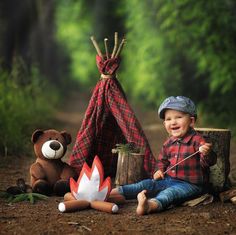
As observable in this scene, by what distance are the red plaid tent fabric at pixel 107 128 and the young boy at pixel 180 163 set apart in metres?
0.62

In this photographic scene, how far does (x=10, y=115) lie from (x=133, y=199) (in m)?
3.83

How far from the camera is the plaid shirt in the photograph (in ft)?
15.0

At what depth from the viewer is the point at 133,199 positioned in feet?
15.7

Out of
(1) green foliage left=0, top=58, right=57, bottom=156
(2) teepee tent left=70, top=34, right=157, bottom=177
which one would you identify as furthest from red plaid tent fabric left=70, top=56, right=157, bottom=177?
(1) green foliage left=0, top=58, right=57, bottom=156

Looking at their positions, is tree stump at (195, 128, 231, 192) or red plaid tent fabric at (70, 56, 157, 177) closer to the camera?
tree stump at (195, 128, 231, 192)

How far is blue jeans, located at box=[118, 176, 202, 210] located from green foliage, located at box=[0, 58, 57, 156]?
2768 millimetres

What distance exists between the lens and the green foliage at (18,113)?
7183 mm

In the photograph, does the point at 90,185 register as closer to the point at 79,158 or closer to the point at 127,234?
the point at 127,234

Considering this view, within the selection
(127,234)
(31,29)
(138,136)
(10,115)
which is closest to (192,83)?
(31,29)

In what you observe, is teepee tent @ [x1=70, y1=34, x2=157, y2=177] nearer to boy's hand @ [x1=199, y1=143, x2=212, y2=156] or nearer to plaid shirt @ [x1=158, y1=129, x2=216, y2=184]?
plaid shirt @ [x1=158, y1=129, x2=216, y2=184]

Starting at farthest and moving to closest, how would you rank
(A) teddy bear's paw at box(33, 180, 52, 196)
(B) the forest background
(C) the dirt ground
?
(B) the forest background → (A) teddy bear's paw at box(33, 180, 52, 196) → (C) the dirt ground

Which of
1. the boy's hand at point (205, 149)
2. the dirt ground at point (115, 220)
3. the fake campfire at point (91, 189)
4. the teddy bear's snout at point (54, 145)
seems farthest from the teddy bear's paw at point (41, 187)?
the boy's hand at point (205, 149)

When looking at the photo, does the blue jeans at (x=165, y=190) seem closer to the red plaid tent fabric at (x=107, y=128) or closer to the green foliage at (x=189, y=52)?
the red plaid tent fabric at (x=107, y=128)

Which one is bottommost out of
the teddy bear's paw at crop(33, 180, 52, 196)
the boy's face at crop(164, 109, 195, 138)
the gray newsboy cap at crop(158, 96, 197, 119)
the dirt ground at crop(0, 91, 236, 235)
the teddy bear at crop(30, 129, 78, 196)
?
the dirt ground at crop(0, 91, 236, 235)
